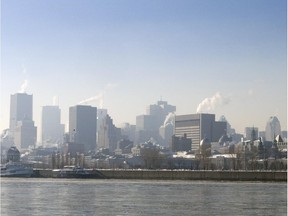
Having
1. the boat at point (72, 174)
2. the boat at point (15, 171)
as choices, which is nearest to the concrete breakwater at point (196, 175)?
the boat at point (72, 174)

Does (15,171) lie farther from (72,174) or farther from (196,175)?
(196,175)

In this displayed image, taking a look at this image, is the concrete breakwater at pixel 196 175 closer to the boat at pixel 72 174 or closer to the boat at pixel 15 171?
the boat at pixel 72 174

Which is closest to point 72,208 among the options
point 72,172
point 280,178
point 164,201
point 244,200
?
point 164,201

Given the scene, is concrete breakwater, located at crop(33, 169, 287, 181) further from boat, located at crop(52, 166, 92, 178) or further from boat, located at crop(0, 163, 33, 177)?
boat, located at crop(0, 163, 33, 177)

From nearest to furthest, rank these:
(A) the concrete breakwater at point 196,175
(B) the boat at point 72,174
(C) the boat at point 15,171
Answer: (A) the concrete breakwater at point 196,175 → (B) the boat at point 72,174 → (C) the boat at point 15,171

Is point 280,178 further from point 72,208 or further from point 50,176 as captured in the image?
point 72,208

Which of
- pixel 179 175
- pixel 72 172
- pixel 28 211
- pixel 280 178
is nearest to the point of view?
pixel 28 211

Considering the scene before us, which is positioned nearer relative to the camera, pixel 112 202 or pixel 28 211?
pixel 28 211

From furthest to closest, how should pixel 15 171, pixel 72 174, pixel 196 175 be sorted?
pixel 15 171 → pixel 72 174 → pixel 196 175

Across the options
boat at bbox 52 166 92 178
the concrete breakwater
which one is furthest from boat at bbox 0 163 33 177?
boat at bbox 52 166 92 178

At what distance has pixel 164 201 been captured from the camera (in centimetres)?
4972

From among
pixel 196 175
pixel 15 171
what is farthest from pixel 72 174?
pixel 196 175

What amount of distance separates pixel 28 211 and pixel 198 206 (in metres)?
10.7

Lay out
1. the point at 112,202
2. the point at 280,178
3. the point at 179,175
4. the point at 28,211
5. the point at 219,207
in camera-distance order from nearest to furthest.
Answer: the point at 28,211 → the point at 219,207 → the point at 112,202 → the point at 280,178 → the point at 179,175
